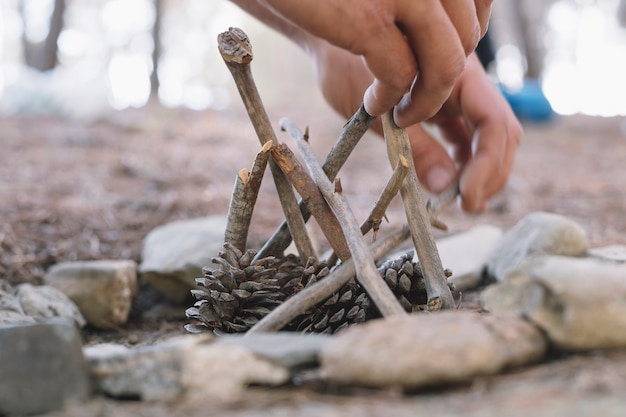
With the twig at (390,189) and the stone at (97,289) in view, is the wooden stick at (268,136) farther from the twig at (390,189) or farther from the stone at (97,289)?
the stone at (97,289)

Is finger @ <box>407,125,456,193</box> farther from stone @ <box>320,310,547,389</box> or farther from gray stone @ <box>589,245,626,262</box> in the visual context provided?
stone @ <box>320,310,547,389</box>

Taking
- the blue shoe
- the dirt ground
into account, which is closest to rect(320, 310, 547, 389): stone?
the dirt ground

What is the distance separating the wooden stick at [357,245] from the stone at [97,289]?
88 centimetres

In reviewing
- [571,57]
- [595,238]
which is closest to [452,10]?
[595,238]

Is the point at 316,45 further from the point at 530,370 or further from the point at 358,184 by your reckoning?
the point at 358,184

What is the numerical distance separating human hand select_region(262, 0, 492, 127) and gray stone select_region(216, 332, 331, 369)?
469mm

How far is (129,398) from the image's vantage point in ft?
2.79

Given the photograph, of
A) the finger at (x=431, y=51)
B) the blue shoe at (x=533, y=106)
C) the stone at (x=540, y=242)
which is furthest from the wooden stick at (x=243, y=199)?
the blue shoe at (x=533, y=106)

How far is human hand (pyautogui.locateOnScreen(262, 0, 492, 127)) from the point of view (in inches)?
38.1

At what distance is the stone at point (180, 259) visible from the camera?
6.34 feet

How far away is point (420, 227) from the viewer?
1162 mm

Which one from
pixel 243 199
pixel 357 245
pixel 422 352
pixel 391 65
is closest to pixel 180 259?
pixel 243 199

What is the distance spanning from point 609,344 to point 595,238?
1.56m

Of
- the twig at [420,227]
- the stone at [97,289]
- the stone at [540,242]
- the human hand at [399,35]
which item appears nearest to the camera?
the human hand at [399,35]
